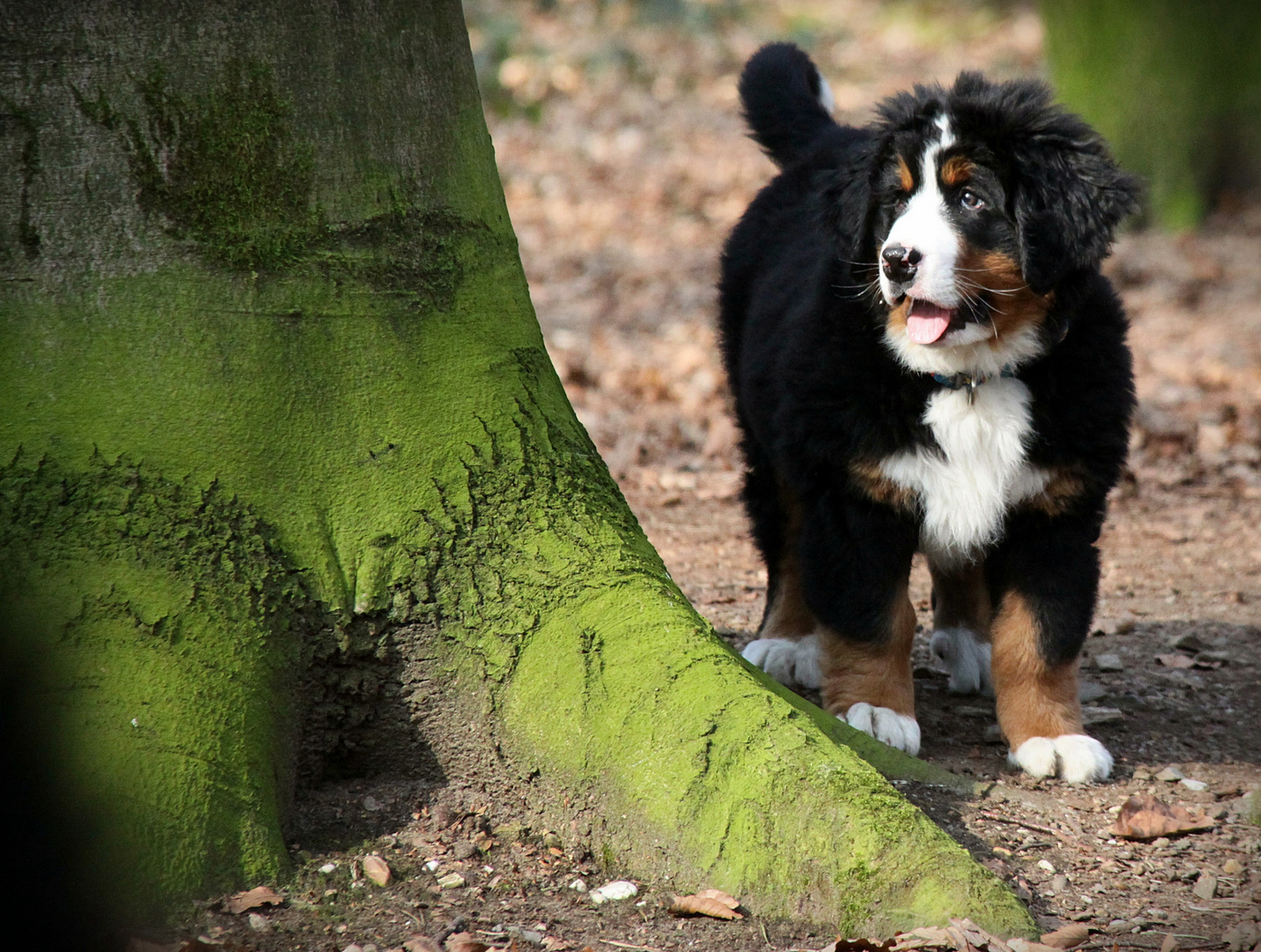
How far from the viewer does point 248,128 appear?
241cm

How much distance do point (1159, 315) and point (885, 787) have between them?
632 centimetres

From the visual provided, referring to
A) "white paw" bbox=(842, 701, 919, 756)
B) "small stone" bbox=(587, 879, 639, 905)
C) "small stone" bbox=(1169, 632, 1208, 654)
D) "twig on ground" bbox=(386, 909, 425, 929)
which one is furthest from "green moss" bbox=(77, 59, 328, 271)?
"small stone" bbox=(1169, 632, 1208, 654)

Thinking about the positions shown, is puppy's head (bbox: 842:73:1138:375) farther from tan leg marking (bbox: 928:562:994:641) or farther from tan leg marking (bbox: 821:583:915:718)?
tan leg marking (bbox: 928:562:994:641)

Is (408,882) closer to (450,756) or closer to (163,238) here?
(450,756)

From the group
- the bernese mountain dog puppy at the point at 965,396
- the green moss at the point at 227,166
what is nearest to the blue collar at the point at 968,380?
the bernese mountain dog puppy at the point at 965,396

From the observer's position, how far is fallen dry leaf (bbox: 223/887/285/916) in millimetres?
2195

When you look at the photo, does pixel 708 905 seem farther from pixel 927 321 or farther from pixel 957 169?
pixel 957 169

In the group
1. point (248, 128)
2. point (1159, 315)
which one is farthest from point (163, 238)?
point (1159, 315)

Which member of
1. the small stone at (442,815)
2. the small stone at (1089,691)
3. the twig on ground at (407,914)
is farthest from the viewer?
the small stone at (1089,691)

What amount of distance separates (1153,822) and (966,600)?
1223 millimetres

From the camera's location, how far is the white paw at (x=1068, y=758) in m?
3.17

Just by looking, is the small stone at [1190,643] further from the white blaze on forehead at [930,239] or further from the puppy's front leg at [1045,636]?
the white blaze on forehead at [930,239]

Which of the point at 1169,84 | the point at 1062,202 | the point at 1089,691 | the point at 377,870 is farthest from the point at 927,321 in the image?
the point at 1169,84

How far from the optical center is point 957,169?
314 cm
